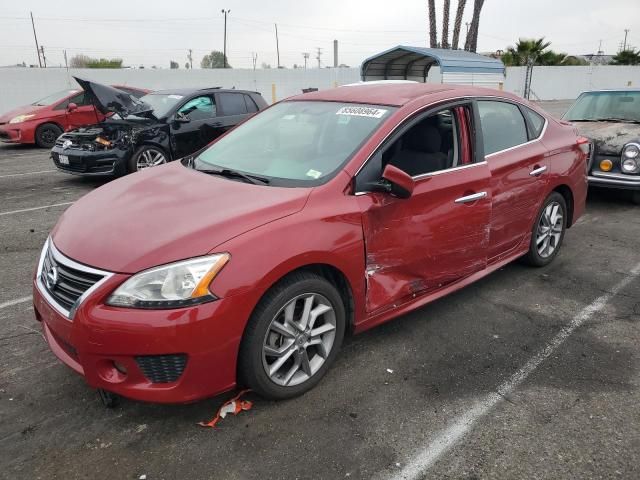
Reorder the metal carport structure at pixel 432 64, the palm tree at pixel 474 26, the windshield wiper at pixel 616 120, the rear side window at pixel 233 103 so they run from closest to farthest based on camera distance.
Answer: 1. the windshield wiper at pixel 616 120
2. the rear side window at pixel 233 103
3. the metal carport structure at pixel 432 64
4. the palm tree at pixel 474 26

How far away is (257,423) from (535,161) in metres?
3.04

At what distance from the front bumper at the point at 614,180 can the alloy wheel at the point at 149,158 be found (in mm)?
6340

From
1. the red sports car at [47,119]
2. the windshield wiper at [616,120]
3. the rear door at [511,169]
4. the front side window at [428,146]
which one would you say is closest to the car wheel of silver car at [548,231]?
the rear door at [511,169]

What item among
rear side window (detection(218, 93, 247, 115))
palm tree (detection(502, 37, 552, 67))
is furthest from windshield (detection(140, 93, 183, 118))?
palm tree (detection(502, 37, 552, 67))

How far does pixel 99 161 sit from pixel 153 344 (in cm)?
653

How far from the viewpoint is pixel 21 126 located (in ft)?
40.6

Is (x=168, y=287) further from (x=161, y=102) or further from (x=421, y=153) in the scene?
(x=161, y=102)

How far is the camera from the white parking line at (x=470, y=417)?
235 cm

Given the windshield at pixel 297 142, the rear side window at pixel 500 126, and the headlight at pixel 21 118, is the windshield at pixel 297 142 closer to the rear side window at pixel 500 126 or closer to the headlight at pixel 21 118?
the rear side window at pixel 500 126

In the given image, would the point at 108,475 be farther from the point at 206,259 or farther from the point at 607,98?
the point at 607,98

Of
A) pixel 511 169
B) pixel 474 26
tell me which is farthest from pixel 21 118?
pixel 474 26

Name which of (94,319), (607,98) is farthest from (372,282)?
(607,98)

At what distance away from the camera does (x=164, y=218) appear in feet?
8.70

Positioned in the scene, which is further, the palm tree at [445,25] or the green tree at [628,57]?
the green tree at [628,57]
